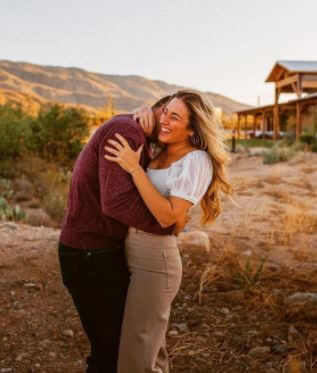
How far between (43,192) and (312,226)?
5.94 meters

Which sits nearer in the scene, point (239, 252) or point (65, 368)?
point (65, 368)

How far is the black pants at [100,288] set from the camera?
2445 mm

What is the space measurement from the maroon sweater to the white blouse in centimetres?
12

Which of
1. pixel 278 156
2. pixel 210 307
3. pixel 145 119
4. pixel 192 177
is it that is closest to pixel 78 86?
pixel 278 156

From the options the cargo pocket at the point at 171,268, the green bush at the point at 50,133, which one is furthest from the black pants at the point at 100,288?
the green bush at the point at 50,133

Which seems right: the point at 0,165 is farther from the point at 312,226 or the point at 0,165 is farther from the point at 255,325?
the point at 255,325

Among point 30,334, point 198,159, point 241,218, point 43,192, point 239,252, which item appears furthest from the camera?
point 43,192

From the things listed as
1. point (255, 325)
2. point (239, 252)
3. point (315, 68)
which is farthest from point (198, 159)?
point (315, 68)

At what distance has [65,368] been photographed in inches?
144

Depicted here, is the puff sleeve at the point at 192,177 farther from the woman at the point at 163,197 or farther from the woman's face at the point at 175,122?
the woman's face at the point at 175,122

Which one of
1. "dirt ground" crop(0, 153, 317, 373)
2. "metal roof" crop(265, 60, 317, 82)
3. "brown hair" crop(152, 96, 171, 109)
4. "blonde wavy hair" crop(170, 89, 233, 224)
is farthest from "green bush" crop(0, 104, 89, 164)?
"metal roof" crop(265, 60, 317, 82)

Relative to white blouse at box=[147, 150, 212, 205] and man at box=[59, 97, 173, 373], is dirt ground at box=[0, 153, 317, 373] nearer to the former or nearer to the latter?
man at box=[59, 97, 173, 373]

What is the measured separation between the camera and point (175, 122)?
8.21 feet

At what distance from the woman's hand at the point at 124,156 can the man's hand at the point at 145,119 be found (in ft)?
0.79
